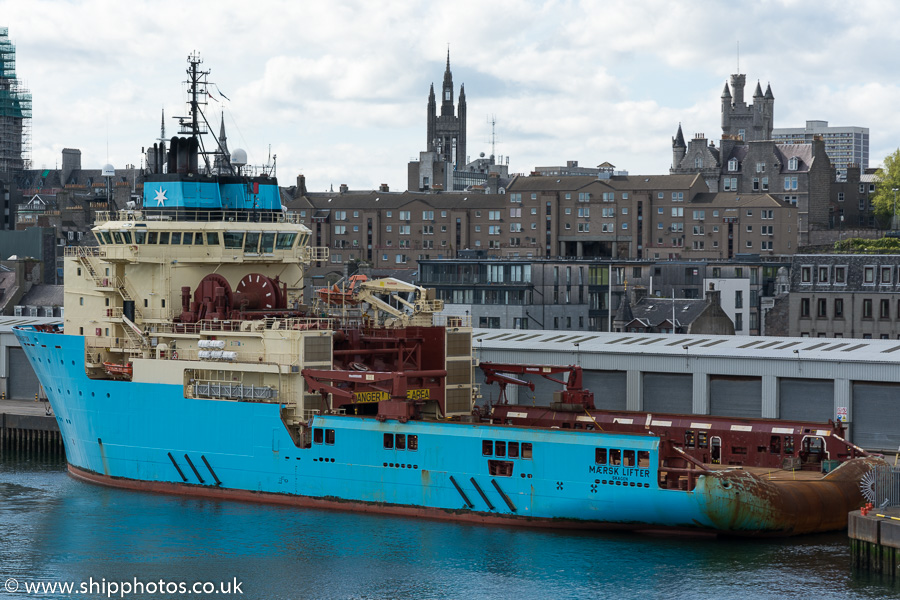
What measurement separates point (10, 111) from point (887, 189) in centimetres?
9019

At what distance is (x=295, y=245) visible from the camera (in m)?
45.1

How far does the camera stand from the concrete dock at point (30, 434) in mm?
53594

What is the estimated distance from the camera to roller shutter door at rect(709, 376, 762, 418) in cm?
4600

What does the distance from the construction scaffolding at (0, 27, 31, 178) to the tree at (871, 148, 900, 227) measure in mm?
88906

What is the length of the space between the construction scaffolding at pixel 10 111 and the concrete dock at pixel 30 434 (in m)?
97.4

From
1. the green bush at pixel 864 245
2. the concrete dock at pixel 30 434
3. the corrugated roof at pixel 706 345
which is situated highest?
the green bush at pixel 864 245

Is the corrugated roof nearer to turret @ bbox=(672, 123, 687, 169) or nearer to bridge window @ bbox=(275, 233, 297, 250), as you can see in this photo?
bridge window @ bbox=(275, 233, 297, 250)

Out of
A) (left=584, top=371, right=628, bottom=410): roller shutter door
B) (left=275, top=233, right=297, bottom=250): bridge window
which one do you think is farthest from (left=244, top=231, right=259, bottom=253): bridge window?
(left=584, top=371, right=628, bottom=410): roller shutter door

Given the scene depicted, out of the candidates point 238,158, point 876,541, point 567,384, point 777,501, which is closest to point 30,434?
point 238,158

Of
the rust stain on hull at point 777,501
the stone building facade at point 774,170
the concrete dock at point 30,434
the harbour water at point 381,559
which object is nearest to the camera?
the harbour water at point 381,559

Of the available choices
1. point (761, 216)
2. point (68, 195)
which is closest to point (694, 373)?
point (761, 216)

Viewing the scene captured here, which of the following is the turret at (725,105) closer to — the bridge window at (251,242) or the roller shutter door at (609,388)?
the roller shutter door at (609,388)

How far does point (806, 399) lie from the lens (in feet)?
148

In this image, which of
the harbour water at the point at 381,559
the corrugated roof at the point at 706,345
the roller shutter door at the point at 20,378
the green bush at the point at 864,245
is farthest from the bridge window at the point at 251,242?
the green bush at the point at 864,245
